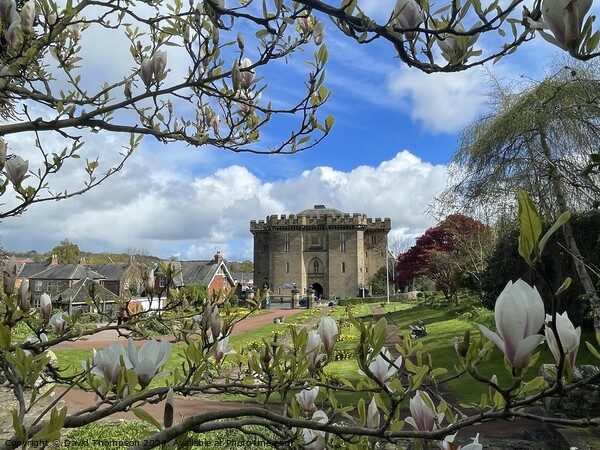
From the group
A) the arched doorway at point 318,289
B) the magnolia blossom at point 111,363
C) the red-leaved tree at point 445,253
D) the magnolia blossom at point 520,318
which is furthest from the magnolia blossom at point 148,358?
the arched doorway at point 318,289

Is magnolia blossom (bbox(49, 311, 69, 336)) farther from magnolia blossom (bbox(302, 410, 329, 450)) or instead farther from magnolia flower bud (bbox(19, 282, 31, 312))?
magnolia blossom (bbox(302, 410, 329, 450))

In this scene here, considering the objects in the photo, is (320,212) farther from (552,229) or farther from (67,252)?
(552,229)

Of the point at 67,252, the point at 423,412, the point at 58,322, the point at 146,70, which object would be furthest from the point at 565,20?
the point at 67,252

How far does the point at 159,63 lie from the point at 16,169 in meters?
0.81

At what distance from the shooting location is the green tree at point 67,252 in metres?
52.0

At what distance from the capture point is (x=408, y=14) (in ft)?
4.68

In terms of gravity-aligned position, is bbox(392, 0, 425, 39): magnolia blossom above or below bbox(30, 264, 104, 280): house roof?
below

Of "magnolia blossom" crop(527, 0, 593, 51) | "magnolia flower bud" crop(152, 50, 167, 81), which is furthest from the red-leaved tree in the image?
"magnolia blossom" crop(527, 0, 593, 51)

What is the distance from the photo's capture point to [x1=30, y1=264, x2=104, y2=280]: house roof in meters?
37.6

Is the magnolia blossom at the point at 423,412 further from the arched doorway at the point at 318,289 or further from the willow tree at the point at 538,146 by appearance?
the arched doorway at the point at 318,289

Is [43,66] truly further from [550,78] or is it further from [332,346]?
[550,78]

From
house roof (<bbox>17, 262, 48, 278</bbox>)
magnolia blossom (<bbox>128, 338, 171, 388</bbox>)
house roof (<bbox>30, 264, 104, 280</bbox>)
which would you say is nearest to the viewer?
magnolia blossom (<bbox>128, 338, 171, 388</bbox>)

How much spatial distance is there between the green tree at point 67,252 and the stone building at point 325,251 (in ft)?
71.4

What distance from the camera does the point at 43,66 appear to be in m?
2.77
